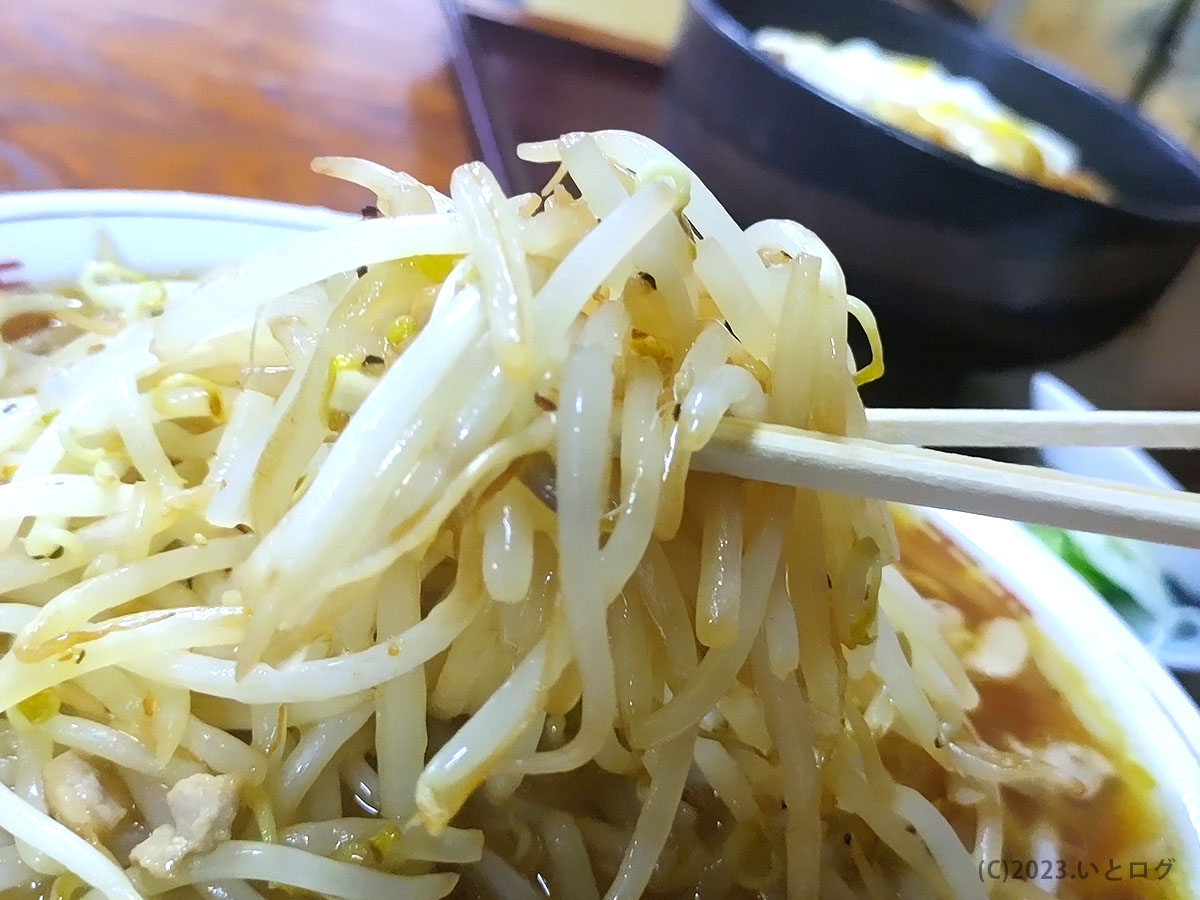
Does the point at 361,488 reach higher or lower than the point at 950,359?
higher

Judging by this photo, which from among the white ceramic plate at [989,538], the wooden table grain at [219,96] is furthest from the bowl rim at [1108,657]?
the wooden table grain at [219,96]

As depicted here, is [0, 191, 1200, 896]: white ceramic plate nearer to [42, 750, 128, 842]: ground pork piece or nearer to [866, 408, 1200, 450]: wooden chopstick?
[866, 408, 1200, 450]: wooden chopstick

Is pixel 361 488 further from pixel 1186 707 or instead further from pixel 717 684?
pixel 1186 707

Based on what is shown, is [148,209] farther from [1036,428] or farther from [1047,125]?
[1047,125]

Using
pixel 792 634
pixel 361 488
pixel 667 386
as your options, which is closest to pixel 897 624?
pixel 792 634

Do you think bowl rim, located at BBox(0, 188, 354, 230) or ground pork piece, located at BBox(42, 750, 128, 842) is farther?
bowl rim, located at BBox(0, 188, 354, 230)

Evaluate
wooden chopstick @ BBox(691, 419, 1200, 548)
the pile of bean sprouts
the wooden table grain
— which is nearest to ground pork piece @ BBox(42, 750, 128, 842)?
the pile of bean sprouts
